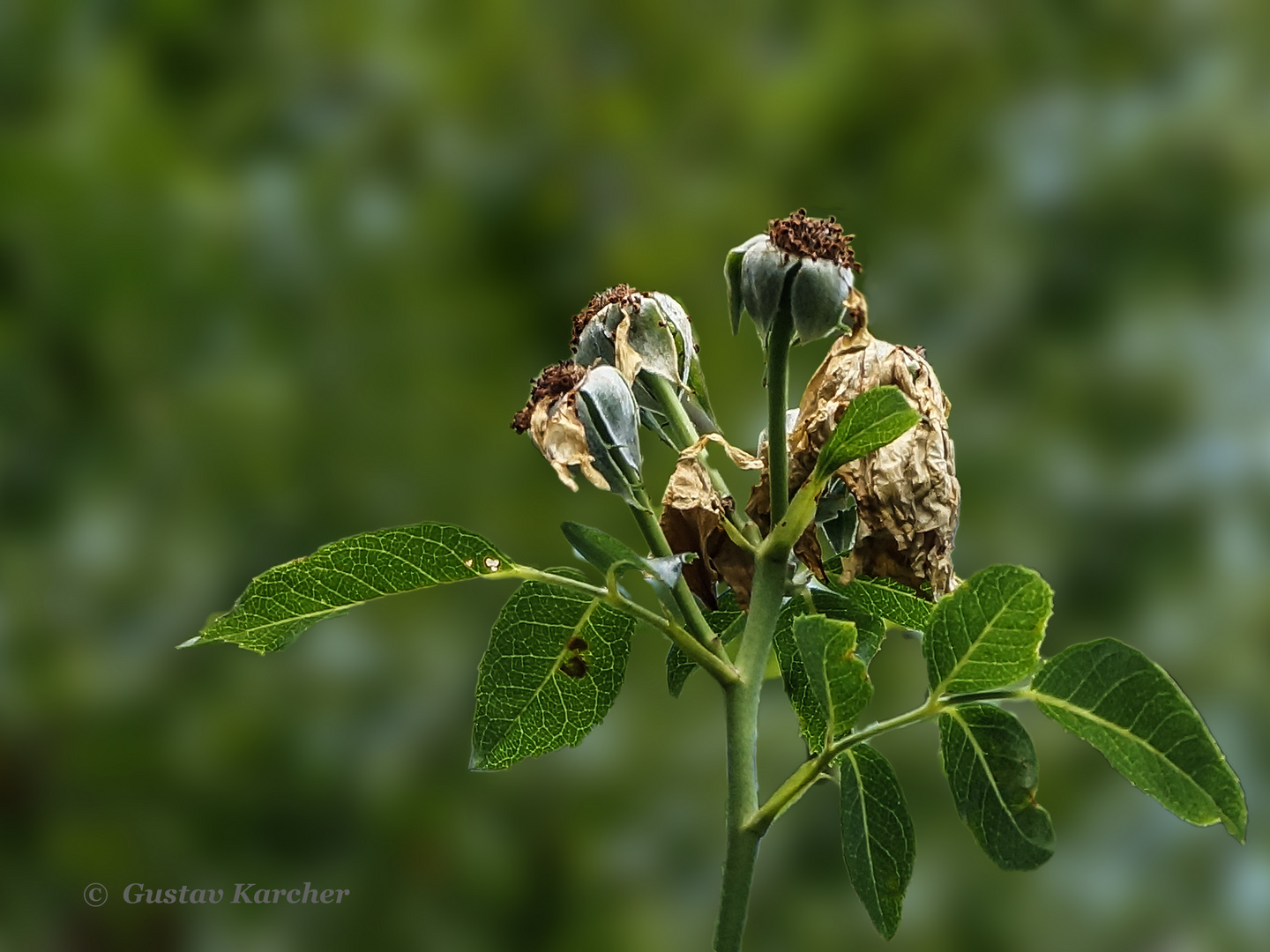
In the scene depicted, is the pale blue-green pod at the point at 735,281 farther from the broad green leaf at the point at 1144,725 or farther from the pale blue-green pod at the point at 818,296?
the broad green leaf at the point at 1144,725

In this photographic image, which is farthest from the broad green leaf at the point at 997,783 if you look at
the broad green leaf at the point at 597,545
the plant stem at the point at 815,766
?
the broad green leaf at the point at 597,545

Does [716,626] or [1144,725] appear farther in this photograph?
[716,626]

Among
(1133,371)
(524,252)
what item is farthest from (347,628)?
(1133,371)

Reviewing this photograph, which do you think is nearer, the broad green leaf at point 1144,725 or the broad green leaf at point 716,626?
the broad green leaf at point 1144,725

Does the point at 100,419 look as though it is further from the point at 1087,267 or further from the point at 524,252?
the point at 1087,267

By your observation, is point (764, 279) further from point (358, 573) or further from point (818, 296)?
point (358, 573)

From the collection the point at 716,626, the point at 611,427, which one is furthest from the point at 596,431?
the point at 716,626
